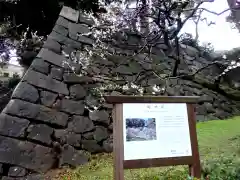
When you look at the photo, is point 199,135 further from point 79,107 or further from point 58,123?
point 58,123

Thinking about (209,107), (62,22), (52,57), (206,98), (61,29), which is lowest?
(209,107)

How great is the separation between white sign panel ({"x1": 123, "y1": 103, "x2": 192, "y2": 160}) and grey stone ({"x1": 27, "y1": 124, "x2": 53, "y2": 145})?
1945mm

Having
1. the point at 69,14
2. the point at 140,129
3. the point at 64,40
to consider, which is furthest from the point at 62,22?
the point at 140,129

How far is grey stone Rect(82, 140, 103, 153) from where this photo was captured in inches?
163

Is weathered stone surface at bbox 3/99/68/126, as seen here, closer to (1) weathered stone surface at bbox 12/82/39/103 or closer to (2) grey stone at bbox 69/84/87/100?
(1) weathered stone surface at bbox 12/82/39/103

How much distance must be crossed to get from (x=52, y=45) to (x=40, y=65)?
526 mm

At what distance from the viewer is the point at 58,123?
3.99 metres

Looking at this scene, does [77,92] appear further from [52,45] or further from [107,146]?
[107,146]

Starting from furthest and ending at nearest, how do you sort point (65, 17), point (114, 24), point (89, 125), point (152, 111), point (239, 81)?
point (239, 81)
point (114, 24)
point (65, 17)
point (89, 125)
point (152, 111)

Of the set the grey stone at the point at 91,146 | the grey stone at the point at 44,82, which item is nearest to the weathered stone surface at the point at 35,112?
the grey stone at the point at 44,82

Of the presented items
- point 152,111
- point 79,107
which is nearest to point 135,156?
point 152,111

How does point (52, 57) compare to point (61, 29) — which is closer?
point (52, 57)

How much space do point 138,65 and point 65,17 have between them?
1892 mm

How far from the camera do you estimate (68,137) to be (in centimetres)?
402
